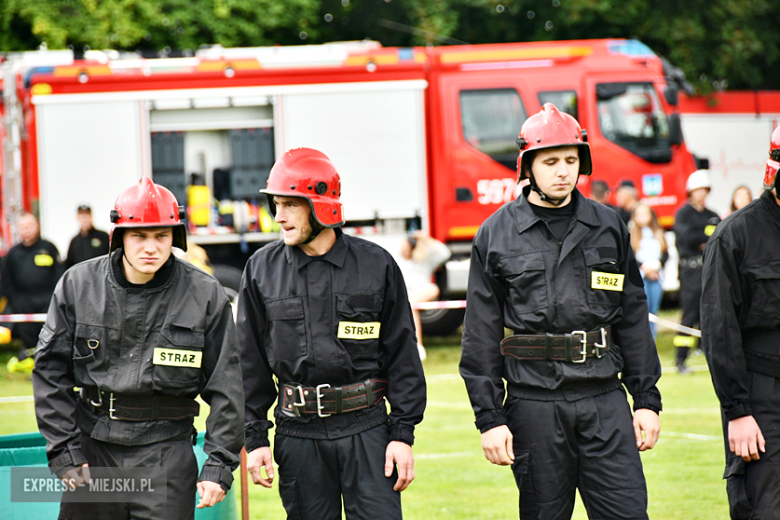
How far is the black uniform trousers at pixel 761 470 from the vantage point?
3814 mm

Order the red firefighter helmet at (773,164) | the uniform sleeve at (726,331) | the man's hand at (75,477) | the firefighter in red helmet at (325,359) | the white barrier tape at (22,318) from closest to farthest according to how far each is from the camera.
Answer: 1. the man's hand at (75,477)
2. the firefighter in red helmet at (325,359)
3. the uniform sleeve at (726,331)
4. the red firefighter helmet at (773,164)
5. the white barrier tape at (22,318)

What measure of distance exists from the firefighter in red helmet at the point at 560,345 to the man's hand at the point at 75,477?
5.02ft

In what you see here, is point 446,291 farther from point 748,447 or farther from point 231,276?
point 748,447

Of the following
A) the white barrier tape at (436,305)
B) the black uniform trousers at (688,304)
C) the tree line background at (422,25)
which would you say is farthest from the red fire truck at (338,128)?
the tree line background at (422,25)

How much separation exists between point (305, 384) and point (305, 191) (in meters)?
0.78

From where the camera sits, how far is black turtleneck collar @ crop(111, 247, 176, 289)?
12.1 feet

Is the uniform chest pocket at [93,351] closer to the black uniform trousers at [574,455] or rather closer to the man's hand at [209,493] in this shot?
the man's hand at [209,493]

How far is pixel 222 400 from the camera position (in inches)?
143

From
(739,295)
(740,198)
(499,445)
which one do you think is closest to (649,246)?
(740,198)

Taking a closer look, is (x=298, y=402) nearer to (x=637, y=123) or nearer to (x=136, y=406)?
(x=136, y=406)

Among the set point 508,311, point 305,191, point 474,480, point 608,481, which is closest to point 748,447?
point 608,481

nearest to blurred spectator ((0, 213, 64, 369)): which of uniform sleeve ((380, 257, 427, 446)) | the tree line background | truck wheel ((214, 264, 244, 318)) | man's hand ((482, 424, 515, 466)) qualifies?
truck wheel ((214, 264, 244, 318))

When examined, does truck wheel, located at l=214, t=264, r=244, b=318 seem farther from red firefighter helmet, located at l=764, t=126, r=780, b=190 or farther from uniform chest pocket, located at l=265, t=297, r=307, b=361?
red firefighter helmet, located at l=764, t=126, r=780, b=190

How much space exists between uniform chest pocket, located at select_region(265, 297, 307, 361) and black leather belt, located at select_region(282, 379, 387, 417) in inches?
5.4
